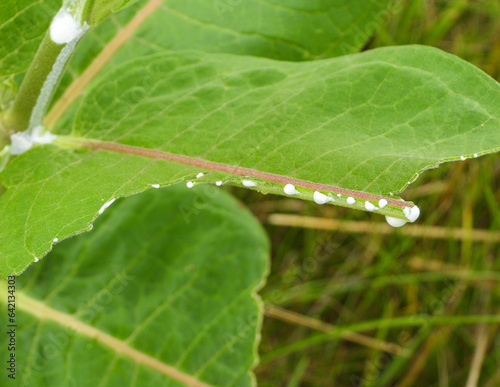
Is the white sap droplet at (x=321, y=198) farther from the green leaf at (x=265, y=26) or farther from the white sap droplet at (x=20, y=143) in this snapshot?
the green leaf at (x=265, y=26)

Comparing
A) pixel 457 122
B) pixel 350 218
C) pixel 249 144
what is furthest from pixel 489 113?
pixel 350 218

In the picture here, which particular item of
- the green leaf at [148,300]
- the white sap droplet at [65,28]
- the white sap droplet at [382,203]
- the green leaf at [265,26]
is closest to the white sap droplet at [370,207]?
the white sap droplet at [382,203]

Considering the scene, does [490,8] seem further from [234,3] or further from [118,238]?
[118,238]

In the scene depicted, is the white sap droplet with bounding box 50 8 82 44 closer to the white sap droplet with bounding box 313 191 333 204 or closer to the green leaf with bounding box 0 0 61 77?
the green leaf with bounding box 0 0 61 77

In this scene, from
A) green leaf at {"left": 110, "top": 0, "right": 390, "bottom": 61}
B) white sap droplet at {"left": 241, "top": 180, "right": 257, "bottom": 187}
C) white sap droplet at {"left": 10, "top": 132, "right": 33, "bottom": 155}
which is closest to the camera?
white sap droplet at {"left": 241, "top": 180, "right": 257, "bottom": 187}

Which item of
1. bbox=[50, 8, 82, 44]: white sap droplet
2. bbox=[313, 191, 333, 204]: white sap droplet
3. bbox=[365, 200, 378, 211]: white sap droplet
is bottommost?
bbox=[365, 200, 378, 211]: white sap droplet

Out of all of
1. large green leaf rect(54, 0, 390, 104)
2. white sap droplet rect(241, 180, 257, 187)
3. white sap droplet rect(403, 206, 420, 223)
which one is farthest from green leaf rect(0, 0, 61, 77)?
white sap droplet rect(403, 206, 420, 223)
